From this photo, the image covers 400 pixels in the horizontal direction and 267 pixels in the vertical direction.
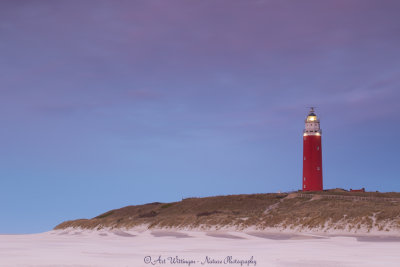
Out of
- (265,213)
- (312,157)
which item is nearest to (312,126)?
(312,157)

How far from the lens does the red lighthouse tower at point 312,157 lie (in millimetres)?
73500

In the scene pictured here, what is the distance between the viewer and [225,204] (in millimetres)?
62406

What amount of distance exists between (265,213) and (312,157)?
2611 cm

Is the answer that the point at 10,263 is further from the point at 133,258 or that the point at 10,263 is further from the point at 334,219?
the point at 334,219

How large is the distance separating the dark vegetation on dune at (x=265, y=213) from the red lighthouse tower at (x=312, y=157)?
29.3ft

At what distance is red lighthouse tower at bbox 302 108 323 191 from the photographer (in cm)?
7350

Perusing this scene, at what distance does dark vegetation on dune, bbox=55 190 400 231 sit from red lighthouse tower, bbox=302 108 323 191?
8.93m

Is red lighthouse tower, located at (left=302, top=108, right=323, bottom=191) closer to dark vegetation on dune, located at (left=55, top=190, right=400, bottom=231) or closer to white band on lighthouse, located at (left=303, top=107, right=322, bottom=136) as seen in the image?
white band on lighthouse, located at (left=303, top=107, right=322, bottom=136)

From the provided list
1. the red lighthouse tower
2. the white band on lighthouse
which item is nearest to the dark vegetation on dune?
the red lighthouse tower

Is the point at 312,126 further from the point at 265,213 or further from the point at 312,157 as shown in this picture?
the point at 265,213

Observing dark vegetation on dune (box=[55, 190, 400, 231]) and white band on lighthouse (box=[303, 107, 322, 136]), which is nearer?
dark vegetation on dune (box=[55, 190, 400, 231])

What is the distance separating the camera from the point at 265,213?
2007 inches

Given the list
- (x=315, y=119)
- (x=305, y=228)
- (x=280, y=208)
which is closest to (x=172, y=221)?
(x=280, y=208)

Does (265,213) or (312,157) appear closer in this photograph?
(265,213)
